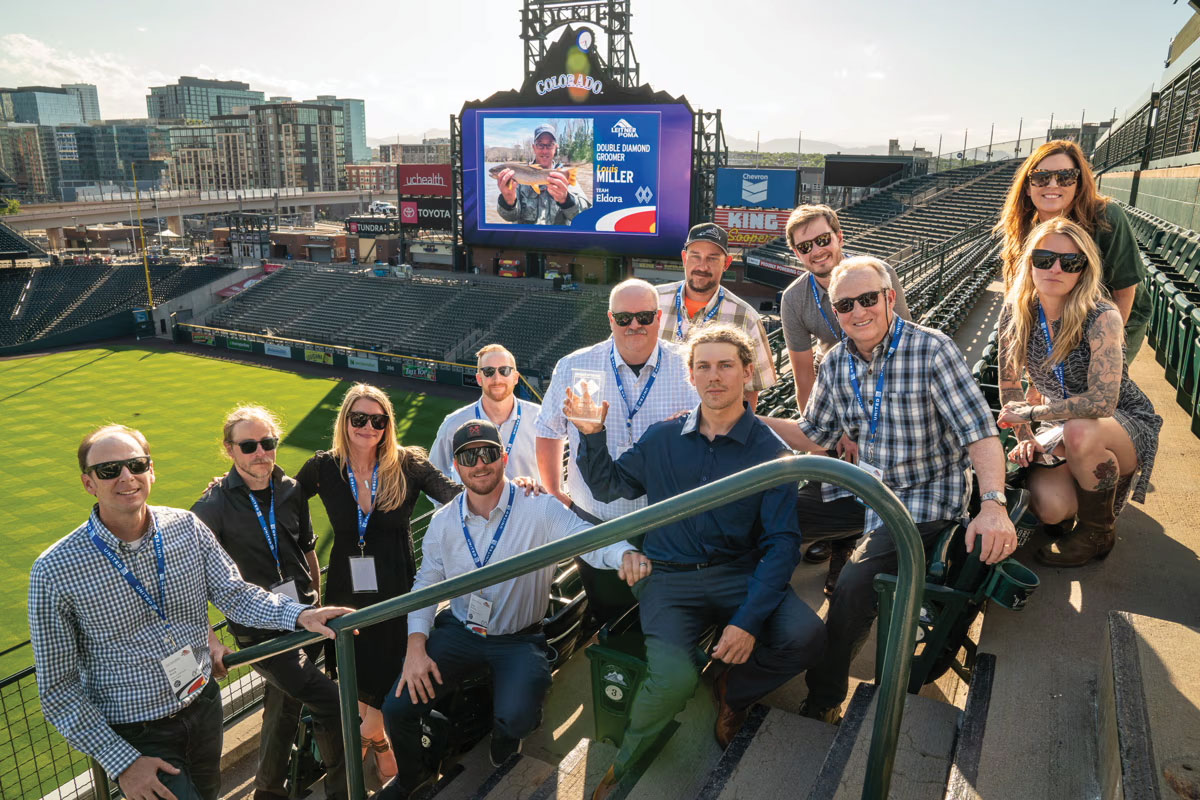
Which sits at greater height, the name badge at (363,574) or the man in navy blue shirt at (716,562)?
the man in navy blue shirt at (716,562)

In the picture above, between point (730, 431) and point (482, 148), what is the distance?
1140 inches

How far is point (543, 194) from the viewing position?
2950cm

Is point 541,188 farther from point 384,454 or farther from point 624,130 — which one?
→ point 384,454

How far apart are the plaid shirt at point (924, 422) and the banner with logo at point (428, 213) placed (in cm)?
3869

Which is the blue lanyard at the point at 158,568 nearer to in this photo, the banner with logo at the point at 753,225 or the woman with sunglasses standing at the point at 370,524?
the woman with sunglasses standing at the point at 370,524

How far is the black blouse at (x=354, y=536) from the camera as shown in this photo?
13.0 feet

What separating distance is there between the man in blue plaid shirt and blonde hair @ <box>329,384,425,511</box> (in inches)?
85.5

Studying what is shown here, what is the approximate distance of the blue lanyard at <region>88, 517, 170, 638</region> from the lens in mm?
2885

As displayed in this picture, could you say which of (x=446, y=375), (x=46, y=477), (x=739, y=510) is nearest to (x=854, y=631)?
(x=739, y=510)

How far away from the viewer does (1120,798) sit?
1.78m

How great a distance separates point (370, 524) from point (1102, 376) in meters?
3.31

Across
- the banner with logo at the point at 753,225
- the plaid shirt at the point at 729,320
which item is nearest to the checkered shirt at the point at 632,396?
the plaid shirt at the point at 729,320

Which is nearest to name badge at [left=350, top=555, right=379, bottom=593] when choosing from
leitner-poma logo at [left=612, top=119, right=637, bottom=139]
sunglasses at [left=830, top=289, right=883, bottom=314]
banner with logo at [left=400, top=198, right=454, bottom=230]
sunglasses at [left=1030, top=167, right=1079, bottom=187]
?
sunglasses at [left=830, top=289, right=883, bottom=314]

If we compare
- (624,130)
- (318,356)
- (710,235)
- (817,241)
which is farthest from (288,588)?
(318,356)
